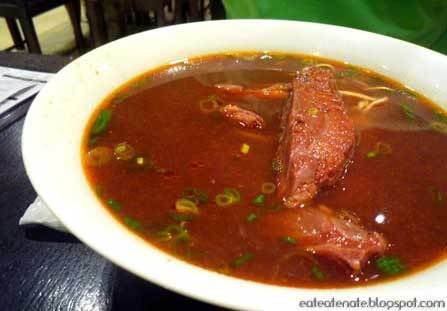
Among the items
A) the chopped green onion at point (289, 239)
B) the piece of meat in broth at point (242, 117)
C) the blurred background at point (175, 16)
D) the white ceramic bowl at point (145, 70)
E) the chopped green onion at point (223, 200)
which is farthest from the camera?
the blurred background at point (175, 16)

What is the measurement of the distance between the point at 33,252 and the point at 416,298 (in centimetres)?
120

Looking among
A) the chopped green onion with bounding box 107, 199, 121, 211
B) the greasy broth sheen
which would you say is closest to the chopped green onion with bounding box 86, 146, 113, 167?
the greasy broth sheen

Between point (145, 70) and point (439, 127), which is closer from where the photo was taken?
point (439, 127)

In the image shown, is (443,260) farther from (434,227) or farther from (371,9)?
(371,9)

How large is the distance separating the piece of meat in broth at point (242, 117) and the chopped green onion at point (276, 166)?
24 cm

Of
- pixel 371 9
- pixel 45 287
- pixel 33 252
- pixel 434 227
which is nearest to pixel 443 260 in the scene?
pixel 434 227

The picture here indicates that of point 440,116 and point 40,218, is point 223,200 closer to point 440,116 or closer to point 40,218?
point 40,218

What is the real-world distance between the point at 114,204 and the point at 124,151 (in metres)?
0.29

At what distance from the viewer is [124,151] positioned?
5.09 feet

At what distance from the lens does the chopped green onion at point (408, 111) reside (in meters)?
1.83

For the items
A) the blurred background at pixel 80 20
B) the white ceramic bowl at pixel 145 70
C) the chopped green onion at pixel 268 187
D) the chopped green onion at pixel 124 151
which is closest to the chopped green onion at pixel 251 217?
the chopped green onion at pixel 268 187

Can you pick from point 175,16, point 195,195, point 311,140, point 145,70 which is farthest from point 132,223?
point 175,16

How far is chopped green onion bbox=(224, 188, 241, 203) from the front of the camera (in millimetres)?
1386

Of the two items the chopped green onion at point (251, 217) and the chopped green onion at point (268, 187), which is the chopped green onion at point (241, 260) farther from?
the chopped green onion at point (268, 187)
